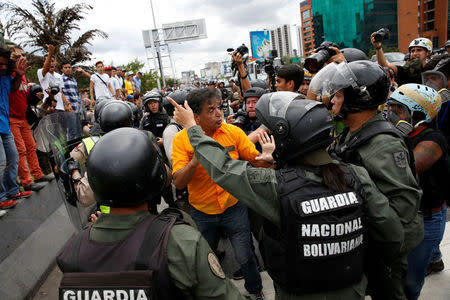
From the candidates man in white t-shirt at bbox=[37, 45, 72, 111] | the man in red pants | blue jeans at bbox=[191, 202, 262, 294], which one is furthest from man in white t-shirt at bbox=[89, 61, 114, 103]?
blue jeans at bbox=[191, 202, 262, 294]

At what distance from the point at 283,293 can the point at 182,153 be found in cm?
140

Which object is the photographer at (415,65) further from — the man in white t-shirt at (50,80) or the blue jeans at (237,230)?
the man in white t-shirt at (50,80)

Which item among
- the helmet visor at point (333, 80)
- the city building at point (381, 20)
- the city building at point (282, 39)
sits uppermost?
the city building at point (282, 39)

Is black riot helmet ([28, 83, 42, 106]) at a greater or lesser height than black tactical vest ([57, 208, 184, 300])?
greater

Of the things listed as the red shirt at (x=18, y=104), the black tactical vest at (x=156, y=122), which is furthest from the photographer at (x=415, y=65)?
the red shirt at (x=18, y=104)

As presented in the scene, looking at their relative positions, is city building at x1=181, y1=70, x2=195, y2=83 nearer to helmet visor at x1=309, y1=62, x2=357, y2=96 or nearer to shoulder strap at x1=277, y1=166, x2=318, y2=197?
helmet visor at x1=309, y1=62, x2=357, y2=96

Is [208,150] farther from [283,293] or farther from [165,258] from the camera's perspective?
[283,293]

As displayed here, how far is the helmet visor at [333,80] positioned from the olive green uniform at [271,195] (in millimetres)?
641

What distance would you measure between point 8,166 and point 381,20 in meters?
77.1

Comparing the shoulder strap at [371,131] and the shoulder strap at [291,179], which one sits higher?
the shoulder strap at [371,131]

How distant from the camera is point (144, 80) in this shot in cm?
2425

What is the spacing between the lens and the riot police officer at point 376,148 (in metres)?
1.64

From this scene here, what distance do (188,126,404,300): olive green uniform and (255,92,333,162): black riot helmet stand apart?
14cm

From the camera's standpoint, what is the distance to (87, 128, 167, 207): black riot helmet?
3.96ft
